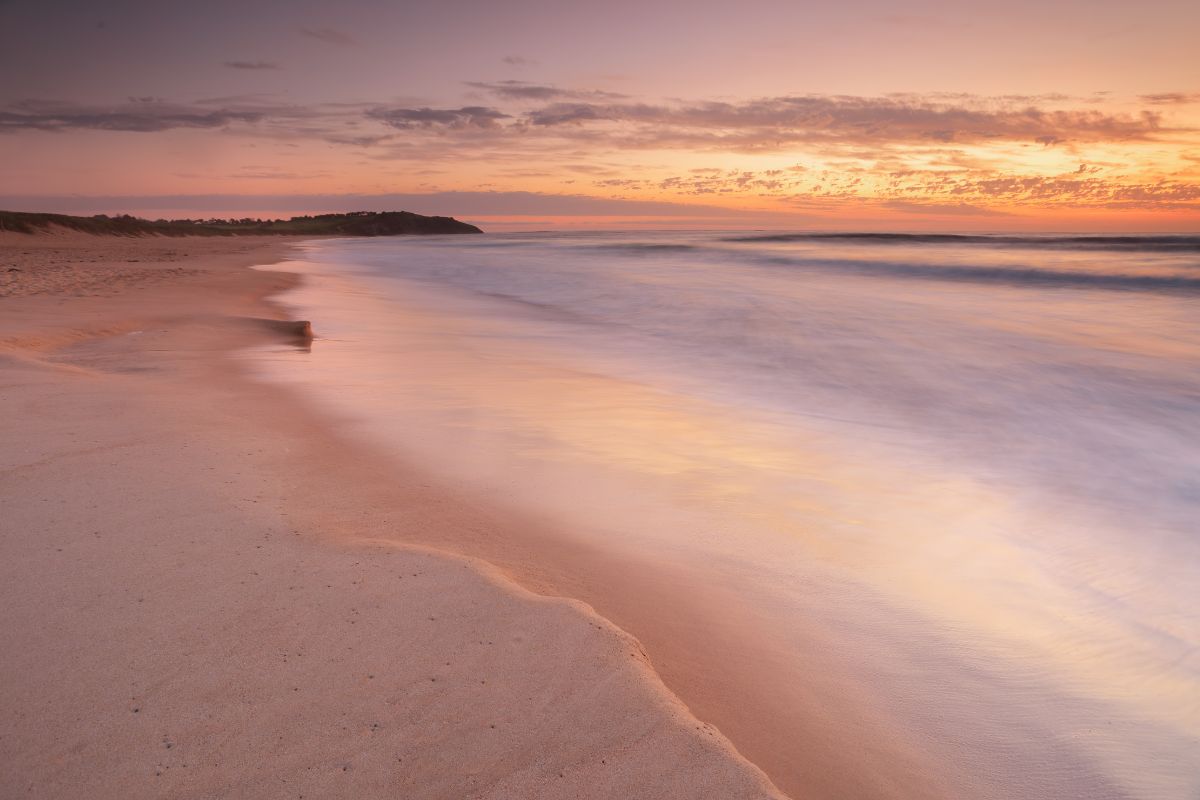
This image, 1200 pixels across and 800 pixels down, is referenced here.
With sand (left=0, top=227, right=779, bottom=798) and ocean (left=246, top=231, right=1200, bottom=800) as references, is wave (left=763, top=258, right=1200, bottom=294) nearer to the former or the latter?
ocean (left=246, top=231, right=1200, bottom=800)

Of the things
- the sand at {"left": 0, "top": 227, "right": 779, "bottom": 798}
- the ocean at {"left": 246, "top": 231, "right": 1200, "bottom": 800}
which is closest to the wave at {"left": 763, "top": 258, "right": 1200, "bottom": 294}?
the ocean at {"left": 246, "top": 231, "right": 1200, "bottom": 800}

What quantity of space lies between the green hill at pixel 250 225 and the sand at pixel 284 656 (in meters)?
39.7

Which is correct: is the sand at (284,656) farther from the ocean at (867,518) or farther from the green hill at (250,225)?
the green hill at (250,225)

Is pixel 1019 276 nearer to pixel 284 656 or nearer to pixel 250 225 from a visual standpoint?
pixel 284 656

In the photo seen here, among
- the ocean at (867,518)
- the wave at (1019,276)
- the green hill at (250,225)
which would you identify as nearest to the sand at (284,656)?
the ocean at (867,518)

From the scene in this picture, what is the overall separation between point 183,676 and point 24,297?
10.7 meters

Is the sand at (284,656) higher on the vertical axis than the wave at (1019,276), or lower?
lower

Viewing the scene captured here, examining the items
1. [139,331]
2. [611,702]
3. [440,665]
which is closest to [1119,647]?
[611,702]

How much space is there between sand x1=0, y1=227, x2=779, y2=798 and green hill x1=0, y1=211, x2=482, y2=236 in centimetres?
3972

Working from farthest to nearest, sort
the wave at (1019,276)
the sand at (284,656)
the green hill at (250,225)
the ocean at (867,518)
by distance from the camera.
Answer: the green hill at (250,225) < the wave at (1019,276) < the ocean at (867,518) < the sand at (284,656)

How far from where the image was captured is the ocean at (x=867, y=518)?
2.21 metres

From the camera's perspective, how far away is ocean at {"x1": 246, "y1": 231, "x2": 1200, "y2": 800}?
2.21 meters

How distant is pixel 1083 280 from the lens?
834 inches

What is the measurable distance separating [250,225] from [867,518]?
98194mm
